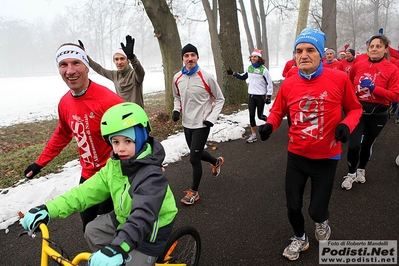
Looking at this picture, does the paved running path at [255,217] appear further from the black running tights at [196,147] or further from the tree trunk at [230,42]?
the tree trunk at [230,42]

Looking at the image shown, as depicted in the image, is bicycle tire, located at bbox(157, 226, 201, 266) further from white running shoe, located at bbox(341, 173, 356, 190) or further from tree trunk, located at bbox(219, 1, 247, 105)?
tree trunk, located at bbox(219, 1, 247, 105)

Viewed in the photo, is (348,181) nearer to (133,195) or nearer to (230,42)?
(133,195)

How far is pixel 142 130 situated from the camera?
80.8 inches

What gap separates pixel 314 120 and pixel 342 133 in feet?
1.06

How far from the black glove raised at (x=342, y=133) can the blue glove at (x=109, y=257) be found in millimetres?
1945

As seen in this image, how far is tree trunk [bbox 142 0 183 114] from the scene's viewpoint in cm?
791

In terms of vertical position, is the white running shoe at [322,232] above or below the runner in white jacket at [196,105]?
below

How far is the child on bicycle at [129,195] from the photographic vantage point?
180 centimetres

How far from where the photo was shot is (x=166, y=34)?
818 centimetres

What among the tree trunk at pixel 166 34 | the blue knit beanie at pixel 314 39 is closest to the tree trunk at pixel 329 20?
the tree trunk at pixel 166 34

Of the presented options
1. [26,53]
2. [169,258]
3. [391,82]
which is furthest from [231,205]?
[26,53]

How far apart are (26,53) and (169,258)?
88603 mm

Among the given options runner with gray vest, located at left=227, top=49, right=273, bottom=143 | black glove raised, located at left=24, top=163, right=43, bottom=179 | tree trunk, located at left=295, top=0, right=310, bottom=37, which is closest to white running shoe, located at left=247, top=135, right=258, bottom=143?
runner with gray vest, located at left=227, top=49, right=273, bottom=143

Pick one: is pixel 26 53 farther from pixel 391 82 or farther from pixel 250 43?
pixel 391 82
